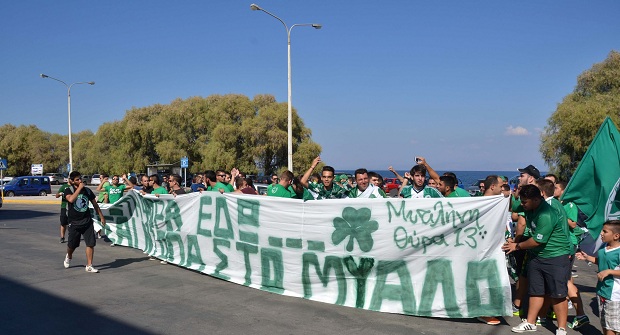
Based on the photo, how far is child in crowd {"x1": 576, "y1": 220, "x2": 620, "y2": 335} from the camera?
5020 millimetres

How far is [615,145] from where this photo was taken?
20.3 ft

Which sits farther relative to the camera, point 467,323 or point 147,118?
point 147,118

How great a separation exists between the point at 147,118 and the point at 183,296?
5187 cm

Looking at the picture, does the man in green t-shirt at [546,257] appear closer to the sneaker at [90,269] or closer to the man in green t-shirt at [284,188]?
the man in green t-shirt at [284,188]

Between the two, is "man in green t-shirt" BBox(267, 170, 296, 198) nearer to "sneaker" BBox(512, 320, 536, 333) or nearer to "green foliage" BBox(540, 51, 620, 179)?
"sneaker" BBox(512, 320, 536, 333)

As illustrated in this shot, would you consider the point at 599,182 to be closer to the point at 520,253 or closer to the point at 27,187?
the point at 520,253

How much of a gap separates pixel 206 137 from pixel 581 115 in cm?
3245

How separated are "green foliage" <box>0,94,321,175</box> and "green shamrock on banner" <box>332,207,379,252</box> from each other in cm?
3609

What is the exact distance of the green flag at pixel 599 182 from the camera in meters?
6.18

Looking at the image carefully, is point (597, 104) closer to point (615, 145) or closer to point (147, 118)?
point (615, 145)

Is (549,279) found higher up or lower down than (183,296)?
higher up

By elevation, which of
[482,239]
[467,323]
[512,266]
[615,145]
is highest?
[615,145]

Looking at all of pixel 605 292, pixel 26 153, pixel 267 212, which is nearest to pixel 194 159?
pixel 26 153

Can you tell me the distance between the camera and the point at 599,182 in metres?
6.27
